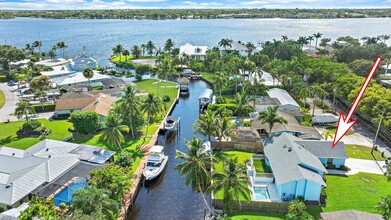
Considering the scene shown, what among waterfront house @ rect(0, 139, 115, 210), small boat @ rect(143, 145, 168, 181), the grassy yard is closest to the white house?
small boat @ rect(143, 145, 168, 181)

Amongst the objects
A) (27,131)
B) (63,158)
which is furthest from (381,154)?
(27,131)

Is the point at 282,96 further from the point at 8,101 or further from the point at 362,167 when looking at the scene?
the point at 8,101

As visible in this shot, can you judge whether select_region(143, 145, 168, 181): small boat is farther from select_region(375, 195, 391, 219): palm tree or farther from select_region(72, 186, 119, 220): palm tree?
select_region(375, 195, 391, 219): palm tree

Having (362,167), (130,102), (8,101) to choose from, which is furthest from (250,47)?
(8,101)

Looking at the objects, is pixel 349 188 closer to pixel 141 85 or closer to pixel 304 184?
pixel 304 184

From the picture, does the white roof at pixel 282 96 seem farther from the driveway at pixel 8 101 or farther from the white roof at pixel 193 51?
the driveway at pixel 8 101
